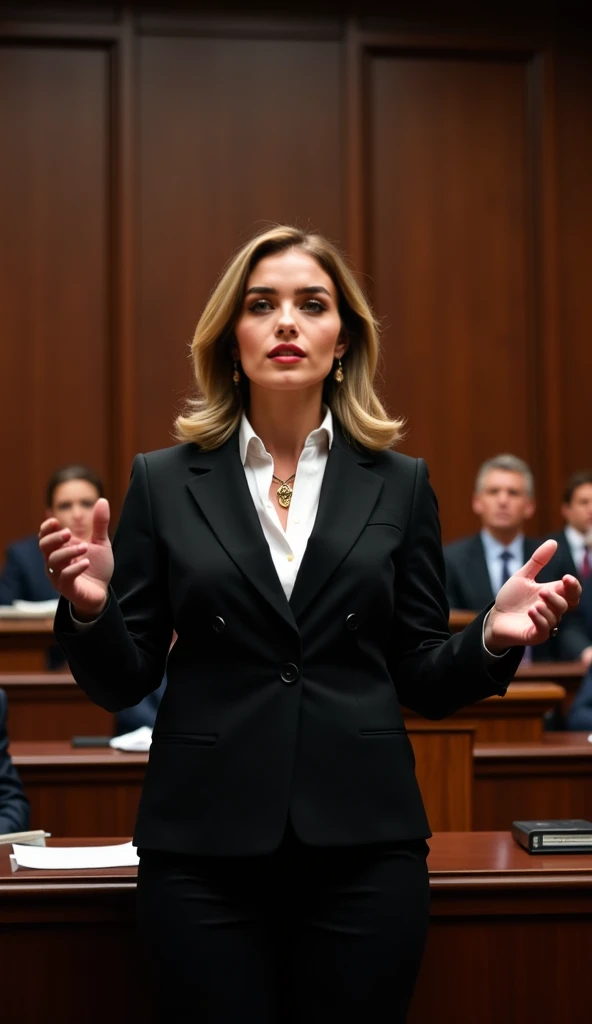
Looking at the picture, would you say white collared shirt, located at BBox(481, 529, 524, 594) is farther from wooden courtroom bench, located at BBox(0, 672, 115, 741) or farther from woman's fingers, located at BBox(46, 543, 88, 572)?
woman's fingers, located at BBox(46, 543, 88, 572)

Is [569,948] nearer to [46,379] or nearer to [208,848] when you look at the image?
[208,848]

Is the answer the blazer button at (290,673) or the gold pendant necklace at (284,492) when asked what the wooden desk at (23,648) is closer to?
the gold pendant necklace at (284,492)

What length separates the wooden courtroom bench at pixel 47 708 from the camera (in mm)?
4227

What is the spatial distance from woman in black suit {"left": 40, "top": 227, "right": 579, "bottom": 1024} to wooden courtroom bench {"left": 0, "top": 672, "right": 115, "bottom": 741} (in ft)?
8.17

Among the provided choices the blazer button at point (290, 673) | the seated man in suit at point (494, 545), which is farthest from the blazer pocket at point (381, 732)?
the seated man in suit at point (494, 545)

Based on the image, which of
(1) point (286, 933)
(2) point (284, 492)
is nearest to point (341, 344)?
(2) point (284, 492)

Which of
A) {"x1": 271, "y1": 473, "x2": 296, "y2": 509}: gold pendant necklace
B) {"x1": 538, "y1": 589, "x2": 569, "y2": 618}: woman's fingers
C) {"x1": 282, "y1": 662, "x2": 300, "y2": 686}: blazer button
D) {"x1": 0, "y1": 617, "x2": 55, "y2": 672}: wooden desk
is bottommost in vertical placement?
{"x1": 0, "y1": 617, "x2": 55, "y2": 672}: wooden desk

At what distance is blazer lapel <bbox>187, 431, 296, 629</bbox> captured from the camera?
1726 mm

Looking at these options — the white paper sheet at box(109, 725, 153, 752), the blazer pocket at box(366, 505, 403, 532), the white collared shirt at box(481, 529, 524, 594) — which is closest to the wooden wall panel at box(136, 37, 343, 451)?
the white collared shirt at box(481, 529, 524, 594)

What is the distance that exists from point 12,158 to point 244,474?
19.5 ft

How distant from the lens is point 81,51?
23.8 ft

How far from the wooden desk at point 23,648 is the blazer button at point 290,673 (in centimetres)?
328

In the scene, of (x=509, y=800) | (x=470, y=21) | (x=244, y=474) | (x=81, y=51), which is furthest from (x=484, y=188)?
(x=244, y=474)

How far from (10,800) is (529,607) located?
135 centimetres
